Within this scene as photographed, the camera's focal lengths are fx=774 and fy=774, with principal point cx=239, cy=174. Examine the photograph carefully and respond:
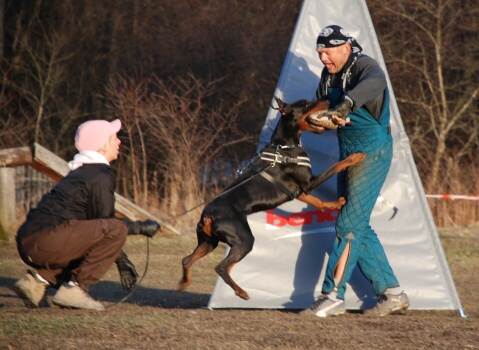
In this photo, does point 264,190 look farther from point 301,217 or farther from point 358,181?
point 358,181

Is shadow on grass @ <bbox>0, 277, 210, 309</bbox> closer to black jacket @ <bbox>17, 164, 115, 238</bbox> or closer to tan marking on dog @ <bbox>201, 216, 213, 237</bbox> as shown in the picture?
tan marking on dog @ <bbox>201, 216, 213, 237</bbox>

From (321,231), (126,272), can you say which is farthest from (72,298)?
(321,231)

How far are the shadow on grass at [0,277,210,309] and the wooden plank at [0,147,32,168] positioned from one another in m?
2.68

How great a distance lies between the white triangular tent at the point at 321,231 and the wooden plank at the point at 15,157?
482 centimetres

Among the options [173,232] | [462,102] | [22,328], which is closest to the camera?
[22,328]

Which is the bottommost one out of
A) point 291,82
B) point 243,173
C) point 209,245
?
point 209,245

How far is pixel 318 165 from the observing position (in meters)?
5.75

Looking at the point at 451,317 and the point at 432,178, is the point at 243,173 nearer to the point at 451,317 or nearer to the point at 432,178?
the point at 451,317

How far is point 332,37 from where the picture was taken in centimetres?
517

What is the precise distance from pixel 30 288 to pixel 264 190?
1.71 meters

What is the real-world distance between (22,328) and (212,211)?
1.53m

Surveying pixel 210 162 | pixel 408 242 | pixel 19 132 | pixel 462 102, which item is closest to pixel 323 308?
pixel 408 242

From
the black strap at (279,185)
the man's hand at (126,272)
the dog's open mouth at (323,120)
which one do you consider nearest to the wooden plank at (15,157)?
the man's hand at (126,272)

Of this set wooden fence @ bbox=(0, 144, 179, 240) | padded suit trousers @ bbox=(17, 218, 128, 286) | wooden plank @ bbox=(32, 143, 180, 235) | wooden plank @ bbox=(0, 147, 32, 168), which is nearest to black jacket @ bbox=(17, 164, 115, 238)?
padded suit trousers @ bbox=(17, 218, 128, 286)
